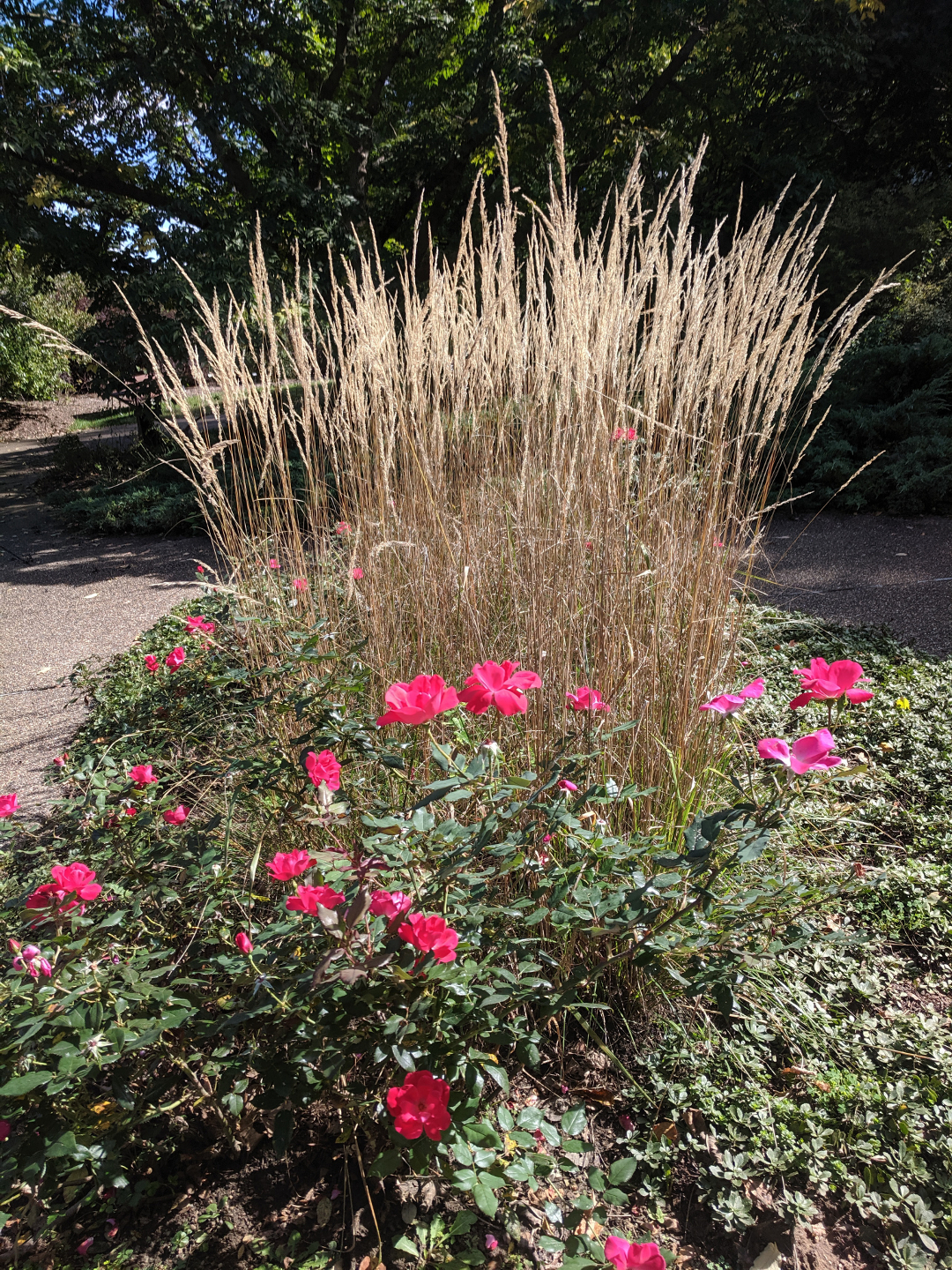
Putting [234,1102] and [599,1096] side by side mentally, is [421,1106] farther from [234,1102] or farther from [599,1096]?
[599,1096]

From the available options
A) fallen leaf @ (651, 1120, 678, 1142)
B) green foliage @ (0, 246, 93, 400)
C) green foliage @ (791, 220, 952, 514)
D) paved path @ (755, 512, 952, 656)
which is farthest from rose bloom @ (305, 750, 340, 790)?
green foliage @ (0, 246, 93, 400)

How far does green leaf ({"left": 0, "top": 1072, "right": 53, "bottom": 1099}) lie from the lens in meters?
0.84

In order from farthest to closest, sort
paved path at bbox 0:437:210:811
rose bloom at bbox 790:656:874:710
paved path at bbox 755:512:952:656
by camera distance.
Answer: paved path at bbox 755:512:952:656
paved path at bbox 0:437:210:811
rose bloom at bbox 790:656:874:710

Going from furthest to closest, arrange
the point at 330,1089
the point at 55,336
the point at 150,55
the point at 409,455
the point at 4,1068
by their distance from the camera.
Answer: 1. the point at 150,55
2. the point at 409,455
3. the point at 55,336
4. the point at 330,1089
5. the point at 4,1068

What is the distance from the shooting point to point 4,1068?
0.95 metres

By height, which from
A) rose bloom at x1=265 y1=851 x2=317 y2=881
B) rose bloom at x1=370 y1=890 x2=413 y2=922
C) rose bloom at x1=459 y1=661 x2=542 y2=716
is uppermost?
rose bloom at x1=459 y1=661 x2=542 y2=716

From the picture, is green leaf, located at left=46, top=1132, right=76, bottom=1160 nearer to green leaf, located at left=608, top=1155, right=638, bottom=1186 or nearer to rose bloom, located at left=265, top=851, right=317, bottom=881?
rose bloom, located at left=265, top=851, right=317, bottom=881

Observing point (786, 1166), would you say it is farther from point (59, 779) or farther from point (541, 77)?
point (541, 77)

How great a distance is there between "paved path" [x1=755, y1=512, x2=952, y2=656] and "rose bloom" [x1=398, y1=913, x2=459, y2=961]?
249 cm

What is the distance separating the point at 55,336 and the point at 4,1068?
1.68 meters

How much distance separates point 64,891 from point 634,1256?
0.95 metres

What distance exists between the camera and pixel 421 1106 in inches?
35.6

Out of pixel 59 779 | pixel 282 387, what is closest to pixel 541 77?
pixel 282 387

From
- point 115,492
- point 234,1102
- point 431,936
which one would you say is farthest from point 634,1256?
point 115,492
